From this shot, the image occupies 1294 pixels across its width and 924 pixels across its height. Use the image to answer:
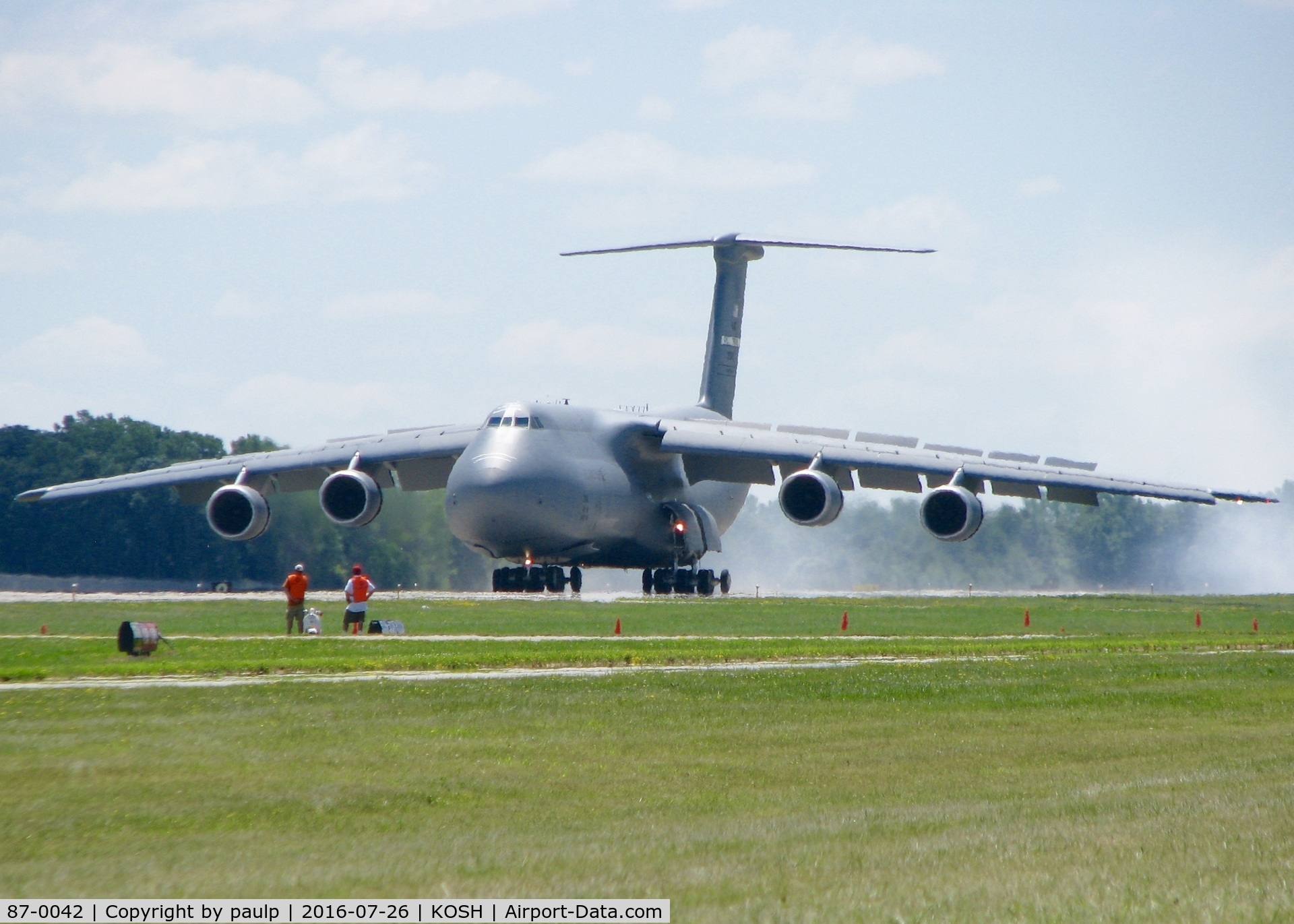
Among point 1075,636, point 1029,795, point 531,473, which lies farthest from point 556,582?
point 1029,795

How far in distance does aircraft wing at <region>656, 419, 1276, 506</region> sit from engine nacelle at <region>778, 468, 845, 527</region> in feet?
4.04

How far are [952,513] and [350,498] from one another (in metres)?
14.3

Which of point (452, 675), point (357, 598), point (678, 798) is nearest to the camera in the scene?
point (678, 798)

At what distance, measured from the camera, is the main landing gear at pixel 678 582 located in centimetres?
4419

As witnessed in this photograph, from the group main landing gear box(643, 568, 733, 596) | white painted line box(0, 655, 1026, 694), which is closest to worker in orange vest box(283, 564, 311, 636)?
white painted line box(0, 655, 1026, 694)

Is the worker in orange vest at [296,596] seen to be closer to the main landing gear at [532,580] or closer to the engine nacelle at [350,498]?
the engine nacelle at [350,498]

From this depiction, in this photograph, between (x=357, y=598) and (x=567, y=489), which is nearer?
(x=357, y=598)

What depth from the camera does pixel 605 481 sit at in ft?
130

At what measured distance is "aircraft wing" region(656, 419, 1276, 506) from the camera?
3738 centimetres

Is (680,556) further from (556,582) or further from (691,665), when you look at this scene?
(691,665)

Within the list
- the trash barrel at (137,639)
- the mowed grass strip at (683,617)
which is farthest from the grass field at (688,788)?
the mowed grass strip at (683,617)

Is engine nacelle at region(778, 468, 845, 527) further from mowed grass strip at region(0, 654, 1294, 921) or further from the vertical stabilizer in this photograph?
mowed grass strip at region(0, 654, 1294, 921)
